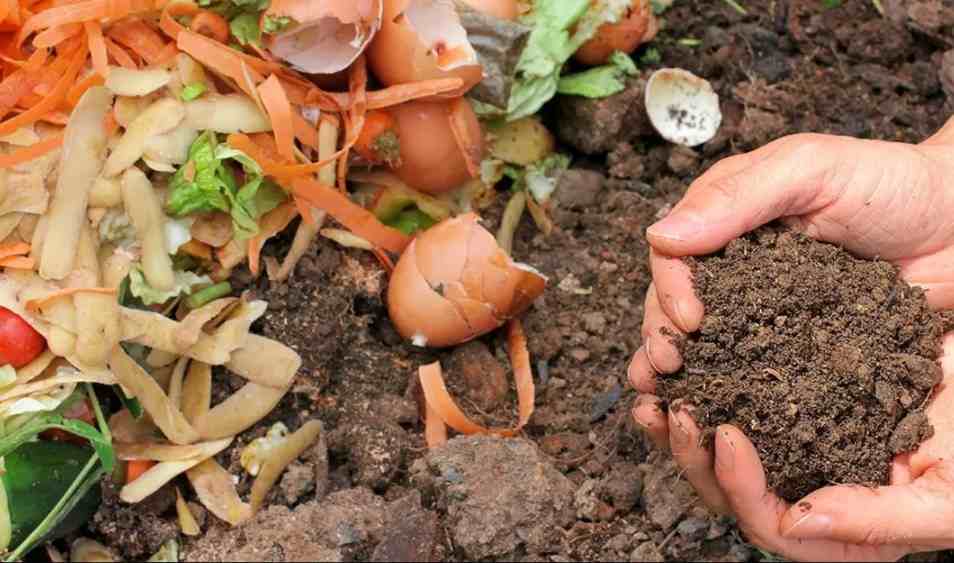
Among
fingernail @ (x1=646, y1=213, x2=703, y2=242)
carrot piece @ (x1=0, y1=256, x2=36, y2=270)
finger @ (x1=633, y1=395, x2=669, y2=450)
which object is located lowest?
finger @ (x1=633, y1=395, x2=669, y2=450)

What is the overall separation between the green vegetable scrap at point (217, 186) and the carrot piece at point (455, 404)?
394 mm

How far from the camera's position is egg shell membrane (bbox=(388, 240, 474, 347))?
218cm

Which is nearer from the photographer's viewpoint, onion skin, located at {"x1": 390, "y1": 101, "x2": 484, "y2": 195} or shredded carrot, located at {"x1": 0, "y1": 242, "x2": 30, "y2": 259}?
shredded carrot, located at {"x1": 0, "y1": 242, "x2": 30, "y2": 259}

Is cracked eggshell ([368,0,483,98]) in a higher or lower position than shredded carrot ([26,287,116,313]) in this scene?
higher

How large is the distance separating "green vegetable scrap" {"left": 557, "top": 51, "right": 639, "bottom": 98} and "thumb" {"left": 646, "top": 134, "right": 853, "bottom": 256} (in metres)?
0.60

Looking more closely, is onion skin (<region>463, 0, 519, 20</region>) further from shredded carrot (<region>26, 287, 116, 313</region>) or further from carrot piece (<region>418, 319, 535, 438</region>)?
shredded carrot (<region>26, 287, 116, 313</region>)

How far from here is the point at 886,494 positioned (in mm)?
1779

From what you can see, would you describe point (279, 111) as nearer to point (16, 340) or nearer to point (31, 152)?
point (31, 152)

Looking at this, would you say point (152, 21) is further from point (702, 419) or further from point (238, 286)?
point (702, 419)

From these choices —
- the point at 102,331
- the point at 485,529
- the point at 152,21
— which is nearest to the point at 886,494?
the point at 485,529

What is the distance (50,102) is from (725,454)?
122 centimetres

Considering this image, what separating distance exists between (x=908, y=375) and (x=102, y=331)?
4.11ft

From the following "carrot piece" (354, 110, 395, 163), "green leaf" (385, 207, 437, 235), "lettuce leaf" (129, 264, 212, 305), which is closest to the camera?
"lettuce leaf" (129, 264, 212, 305)

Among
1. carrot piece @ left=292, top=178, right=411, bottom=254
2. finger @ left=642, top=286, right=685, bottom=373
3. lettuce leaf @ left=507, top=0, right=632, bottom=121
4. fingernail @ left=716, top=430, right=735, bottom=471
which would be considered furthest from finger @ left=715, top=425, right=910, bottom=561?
lettuce leaf @ left=507, top=0, right=632, bottom=121
